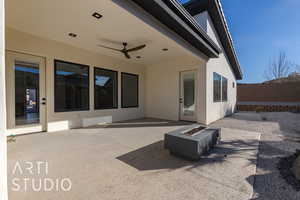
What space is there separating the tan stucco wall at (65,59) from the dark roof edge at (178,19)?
3.07m

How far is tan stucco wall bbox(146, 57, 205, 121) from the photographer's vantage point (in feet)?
18.4

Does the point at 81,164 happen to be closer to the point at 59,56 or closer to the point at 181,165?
the point at 181,165

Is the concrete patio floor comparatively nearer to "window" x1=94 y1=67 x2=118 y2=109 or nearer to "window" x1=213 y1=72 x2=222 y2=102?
"window" x1=94 y1=67 x2=118 y2=109

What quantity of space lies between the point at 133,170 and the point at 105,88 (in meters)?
4.32

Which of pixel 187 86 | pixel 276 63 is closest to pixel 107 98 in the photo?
pixel 187 86

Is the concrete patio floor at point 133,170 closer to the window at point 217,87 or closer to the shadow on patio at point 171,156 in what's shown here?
the shadow on patio at point 171,156

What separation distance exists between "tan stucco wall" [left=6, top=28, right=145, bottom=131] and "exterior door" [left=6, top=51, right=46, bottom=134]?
15cm

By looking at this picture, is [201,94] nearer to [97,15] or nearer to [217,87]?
[217,87]

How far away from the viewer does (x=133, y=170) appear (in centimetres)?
213

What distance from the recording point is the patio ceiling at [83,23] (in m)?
2.68

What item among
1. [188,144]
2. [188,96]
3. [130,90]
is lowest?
[188,144]

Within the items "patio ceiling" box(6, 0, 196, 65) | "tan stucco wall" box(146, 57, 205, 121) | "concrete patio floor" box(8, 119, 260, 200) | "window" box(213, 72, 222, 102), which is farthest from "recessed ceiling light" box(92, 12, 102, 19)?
"window" box(213, 72, 222, 102)

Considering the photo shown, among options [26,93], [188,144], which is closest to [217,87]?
[188,144]

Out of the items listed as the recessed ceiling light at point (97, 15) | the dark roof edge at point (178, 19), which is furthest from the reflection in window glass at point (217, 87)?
the recessed ceiling light at point (97, 15)
